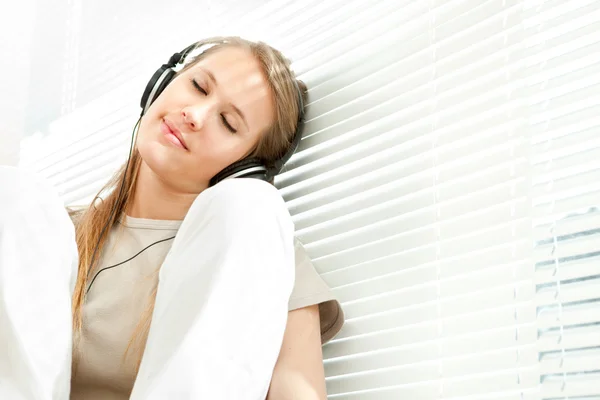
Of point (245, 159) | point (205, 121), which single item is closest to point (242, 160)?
point (245, 159)

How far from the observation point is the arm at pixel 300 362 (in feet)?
3.75

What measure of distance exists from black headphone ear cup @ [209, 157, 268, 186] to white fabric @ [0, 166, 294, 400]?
18.6 inches

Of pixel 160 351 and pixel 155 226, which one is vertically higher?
pixel 160 351

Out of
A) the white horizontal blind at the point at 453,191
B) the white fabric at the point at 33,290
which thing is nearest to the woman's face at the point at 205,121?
the white horizontal blind at the point at 453,191

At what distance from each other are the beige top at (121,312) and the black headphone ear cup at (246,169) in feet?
0.61

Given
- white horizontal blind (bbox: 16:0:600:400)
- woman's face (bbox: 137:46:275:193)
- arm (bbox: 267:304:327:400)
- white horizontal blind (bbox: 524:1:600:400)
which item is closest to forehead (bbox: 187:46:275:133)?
woman's face (bbox: 137:46:275:193)

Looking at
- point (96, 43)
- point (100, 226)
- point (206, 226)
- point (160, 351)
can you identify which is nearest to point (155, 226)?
point (100, 226)

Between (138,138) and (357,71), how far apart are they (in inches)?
19.7

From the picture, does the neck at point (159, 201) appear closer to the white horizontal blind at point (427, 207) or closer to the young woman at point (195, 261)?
the young woman at point (195, 261)

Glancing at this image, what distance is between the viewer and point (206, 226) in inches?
37.9

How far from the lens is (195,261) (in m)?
0.92

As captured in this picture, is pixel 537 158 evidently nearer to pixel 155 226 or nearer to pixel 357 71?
pixel 357 71

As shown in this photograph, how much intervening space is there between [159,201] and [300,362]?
0.56 meters

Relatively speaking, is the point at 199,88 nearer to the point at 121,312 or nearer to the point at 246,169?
the point at 246,169
